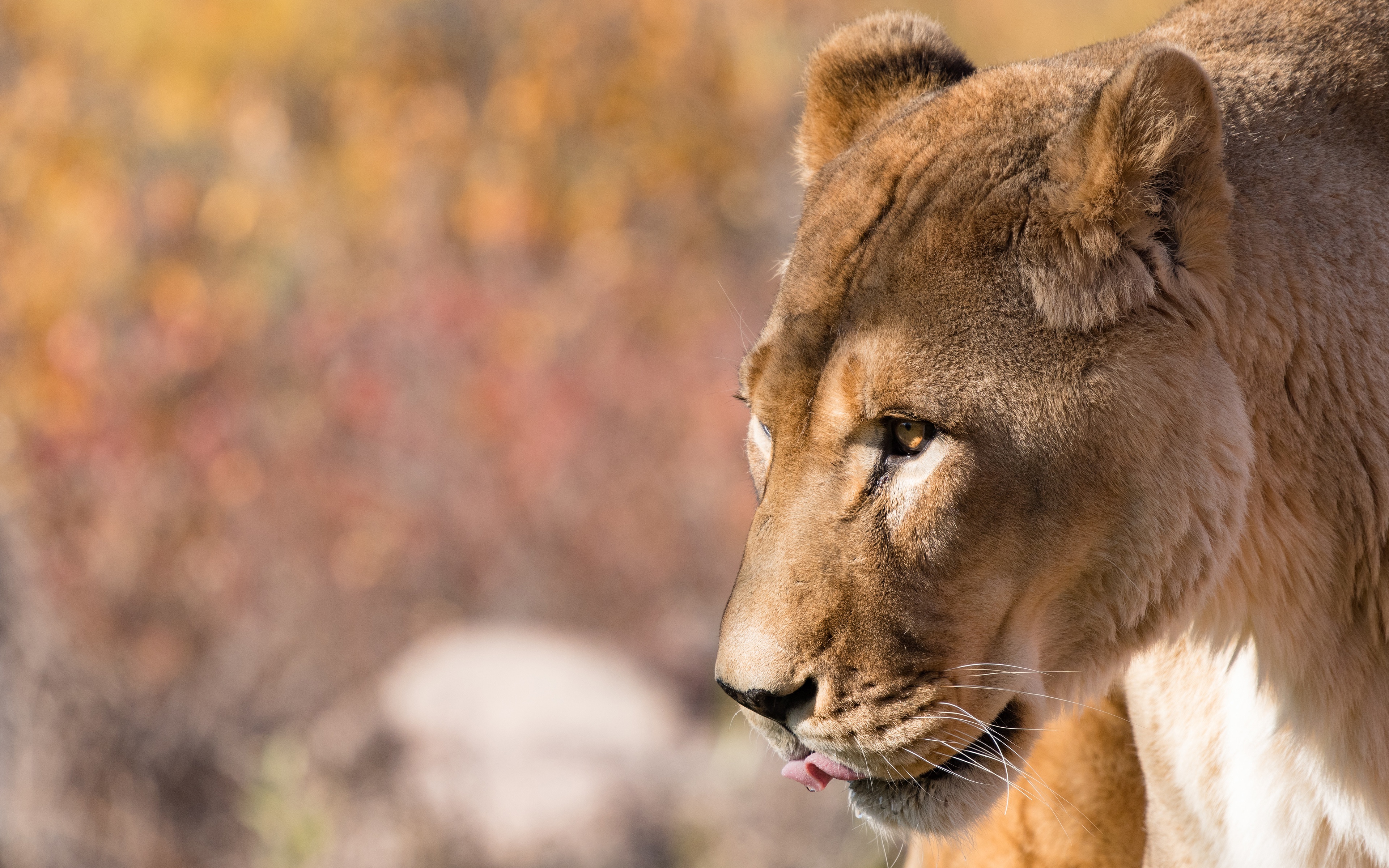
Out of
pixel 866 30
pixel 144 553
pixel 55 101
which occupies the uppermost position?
pixel 55 101

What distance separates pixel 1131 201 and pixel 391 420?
707 centimetres

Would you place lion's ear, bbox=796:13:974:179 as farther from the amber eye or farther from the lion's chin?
the lion's chin

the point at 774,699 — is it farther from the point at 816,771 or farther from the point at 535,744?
the point at 535,744

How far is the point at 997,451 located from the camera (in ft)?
6.47

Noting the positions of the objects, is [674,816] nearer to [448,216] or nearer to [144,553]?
[144,553]

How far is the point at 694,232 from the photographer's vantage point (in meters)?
10.5

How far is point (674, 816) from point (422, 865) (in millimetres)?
1139

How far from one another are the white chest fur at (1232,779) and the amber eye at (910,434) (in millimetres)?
649

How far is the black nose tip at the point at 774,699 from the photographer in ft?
6.73

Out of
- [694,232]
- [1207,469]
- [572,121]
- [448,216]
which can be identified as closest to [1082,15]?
[694,232]

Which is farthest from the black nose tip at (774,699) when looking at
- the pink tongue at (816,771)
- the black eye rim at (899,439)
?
the black eye rim at (899,439)

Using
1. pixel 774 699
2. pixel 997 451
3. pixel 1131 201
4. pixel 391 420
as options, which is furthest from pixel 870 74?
pixel 391 420

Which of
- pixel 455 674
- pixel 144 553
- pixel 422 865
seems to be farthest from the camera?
pixel 144 553

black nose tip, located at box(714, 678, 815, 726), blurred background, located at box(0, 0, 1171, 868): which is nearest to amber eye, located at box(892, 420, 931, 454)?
black nose tip, located at box(714, 678, 815, 726)
